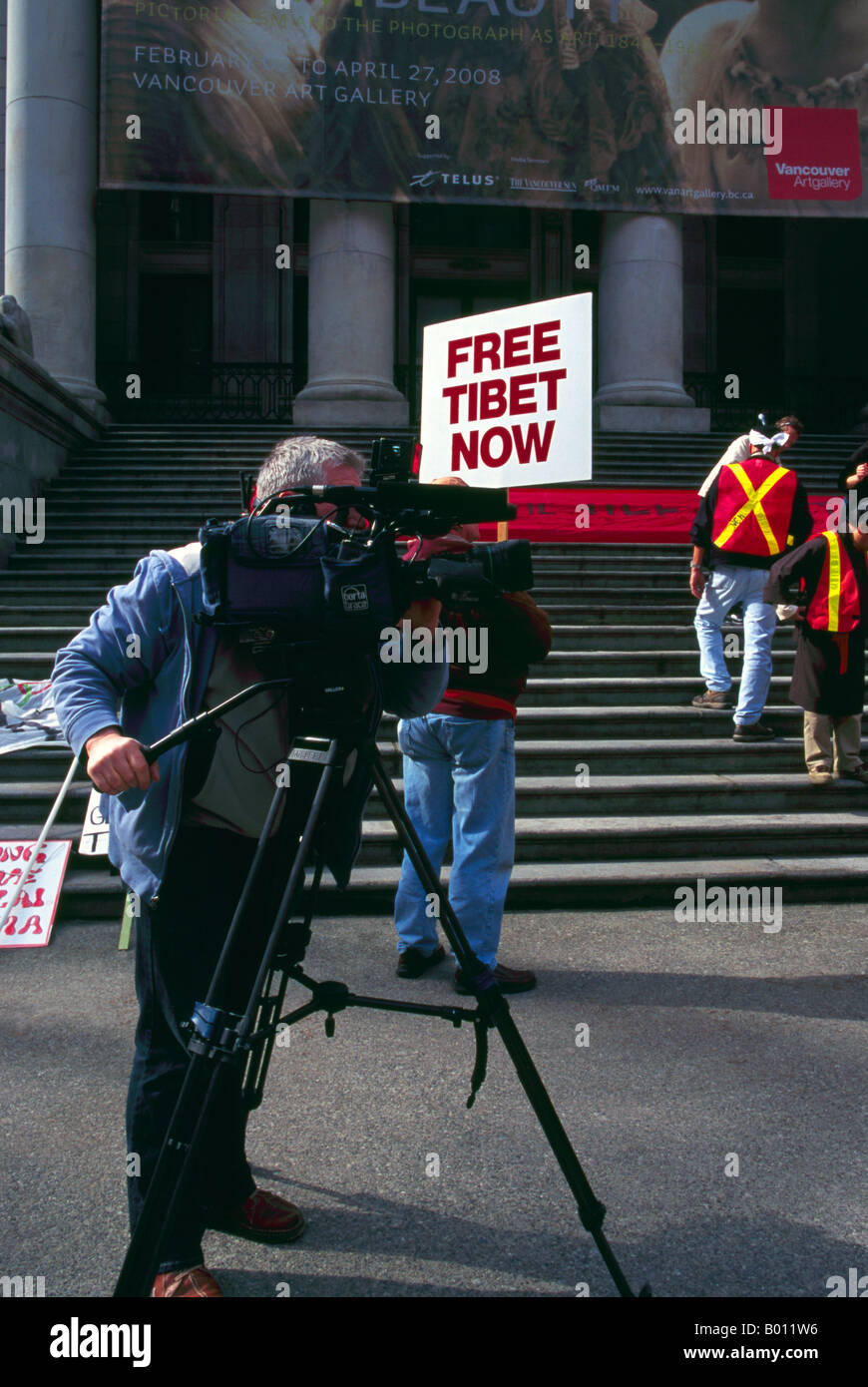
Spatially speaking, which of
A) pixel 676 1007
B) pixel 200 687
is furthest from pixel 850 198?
pixel 200 687

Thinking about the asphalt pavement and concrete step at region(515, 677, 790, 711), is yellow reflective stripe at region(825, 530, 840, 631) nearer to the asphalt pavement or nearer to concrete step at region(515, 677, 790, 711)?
concrete step at region(515, 677, 790, 711)

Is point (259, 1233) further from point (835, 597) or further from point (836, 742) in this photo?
point (835, 597)

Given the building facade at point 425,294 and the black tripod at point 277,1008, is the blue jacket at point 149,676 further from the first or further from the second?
the building facade at point 425,294

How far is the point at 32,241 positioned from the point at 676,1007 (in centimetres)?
1454

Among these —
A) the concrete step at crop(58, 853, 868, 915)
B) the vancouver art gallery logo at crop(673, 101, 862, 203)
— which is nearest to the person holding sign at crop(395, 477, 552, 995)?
the concrete step at crop(58, 853, 868, 915)

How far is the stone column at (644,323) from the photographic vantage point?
16250mm

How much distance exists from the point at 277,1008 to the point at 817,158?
16.6 metres

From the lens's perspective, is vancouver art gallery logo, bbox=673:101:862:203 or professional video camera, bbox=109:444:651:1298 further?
vancouver art gallery logo, bbox=673:101:862:203

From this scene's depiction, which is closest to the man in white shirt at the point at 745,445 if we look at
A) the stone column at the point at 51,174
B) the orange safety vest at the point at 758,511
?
the orange safety vest at the point at 758,511

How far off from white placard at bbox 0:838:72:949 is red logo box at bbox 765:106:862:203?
14.5m

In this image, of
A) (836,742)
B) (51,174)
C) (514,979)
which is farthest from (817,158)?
(514,979)

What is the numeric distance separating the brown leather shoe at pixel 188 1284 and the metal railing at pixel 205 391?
795 inches

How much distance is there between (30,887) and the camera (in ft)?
17.0

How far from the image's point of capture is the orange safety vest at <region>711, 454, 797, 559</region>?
7414 mm
